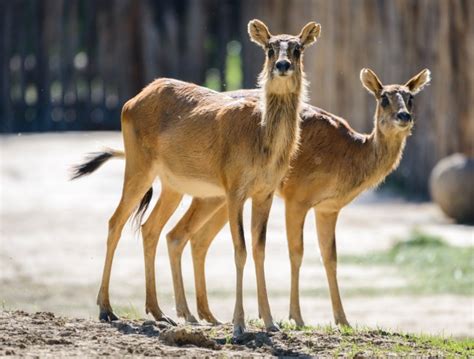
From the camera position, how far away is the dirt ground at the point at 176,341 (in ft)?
28.9

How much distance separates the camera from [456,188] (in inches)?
762

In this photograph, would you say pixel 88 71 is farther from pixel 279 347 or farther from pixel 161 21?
pixel 279 347

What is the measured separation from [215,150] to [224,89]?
1395 cm

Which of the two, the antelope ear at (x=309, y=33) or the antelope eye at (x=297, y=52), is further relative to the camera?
the antelope ear at (x=309, y=33)

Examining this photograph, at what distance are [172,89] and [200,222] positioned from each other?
1261 mm

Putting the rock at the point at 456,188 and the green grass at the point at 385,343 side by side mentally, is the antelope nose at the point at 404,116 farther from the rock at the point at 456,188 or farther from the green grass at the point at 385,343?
the rock at the point at 456,188

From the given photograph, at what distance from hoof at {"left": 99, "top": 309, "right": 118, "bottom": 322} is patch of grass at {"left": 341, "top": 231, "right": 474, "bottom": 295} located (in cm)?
530

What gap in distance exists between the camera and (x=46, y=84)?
3170 cm

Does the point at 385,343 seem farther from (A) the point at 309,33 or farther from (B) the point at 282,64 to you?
(A) the point at 309,33

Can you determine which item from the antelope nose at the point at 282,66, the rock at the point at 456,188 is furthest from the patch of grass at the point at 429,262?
the antelope nose at the point at 282,66

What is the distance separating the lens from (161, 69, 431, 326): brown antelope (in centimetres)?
1142

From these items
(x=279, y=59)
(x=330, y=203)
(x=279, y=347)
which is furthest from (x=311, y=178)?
(x=279, y=347)

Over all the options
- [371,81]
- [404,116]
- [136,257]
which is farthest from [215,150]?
[136,257]

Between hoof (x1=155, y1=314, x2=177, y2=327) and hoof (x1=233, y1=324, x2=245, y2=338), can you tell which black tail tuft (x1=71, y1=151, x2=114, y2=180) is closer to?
hoof (x1=155, y1=314, x2=177, y2=327)
